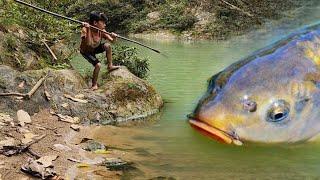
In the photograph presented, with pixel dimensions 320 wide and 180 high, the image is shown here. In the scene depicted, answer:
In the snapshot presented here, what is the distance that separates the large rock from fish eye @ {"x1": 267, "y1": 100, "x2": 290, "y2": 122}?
3948mm

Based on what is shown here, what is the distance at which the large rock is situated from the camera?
6453mm

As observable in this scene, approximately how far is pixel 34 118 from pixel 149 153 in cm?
166

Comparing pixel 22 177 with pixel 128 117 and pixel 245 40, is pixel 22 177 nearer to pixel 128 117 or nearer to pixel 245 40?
pixel 128 117

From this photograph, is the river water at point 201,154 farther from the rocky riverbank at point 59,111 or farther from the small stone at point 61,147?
the small stone at point 61,147

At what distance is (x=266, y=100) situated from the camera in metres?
2.97

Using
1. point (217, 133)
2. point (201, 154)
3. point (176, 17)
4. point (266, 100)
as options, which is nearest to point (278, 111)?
point (266, 100)

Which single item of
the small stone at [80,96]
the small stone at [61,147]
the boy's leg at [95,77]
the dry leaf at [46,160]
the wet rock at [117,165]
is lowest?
the wet rock at [117,165]

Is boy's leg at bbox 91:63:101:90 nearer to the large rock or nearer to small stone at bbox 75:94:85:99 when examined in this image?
the large rock

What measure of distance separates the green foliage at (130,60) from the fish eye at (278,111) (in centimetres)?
600

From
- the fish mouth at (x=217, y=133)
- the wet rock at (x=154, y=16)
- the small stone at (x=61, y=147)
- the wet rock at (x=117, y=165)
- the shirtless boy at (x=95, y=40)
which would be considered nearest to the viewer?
the fish mouth at (x=217, y=133)

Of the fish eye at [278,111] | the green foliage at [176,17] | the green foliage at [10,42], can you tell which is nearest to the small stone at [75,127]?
the green foliage at [10,42]

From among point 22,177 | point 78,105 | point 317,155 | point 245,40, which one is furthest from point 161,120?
point 245,40

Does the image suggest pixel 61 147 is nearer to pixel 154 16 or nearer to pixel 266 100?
pixel 266 100

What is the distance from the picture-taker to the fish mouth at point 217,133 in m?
2.86
